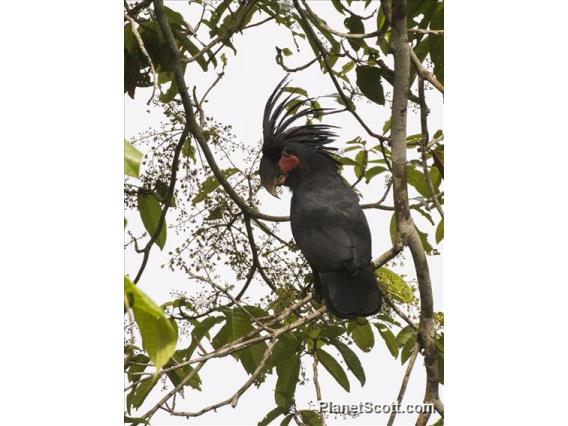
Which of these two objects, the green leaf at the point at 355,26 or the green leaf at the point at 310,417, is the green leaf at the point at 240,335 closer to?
the green leaf at the point at 310,417

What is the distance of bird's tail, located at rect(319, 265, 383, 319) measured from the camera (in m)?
2.15

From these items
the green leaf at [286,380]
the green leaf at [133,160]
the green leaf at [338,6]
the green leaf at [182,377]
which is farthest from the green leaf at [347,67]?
the green leaf at [133,160]

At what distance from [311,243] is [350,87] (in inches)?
24.1

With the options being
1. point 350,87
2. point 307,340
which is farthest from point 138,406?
point 350,87

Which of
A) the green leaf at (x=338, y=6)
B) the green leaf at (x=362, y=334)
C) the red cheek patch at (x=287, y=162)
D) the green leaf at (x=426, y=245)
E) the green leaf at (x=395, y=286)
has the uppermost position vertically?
the green leaf at (x=338, y=6)

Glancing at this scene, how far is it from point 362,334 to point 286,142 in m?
0.68

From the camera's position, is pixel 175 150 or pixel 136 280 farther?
pixel 175 150

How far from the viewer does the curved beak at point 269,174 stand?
2.54m

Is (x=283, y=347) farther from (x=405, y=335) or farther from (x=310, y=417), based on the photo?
Result: (x=405, y=335)

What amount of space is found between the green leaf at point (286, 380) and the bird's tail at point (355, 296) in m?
0.21

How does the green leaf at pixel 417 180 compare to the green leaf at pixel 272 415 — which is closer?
the green leaf at pixel 272 415

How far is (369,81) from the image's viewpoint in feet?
7.88

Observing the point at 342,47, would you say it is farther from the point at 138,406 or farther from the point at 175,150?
the point at 138,406

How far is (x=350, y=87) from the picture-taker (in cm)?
257
